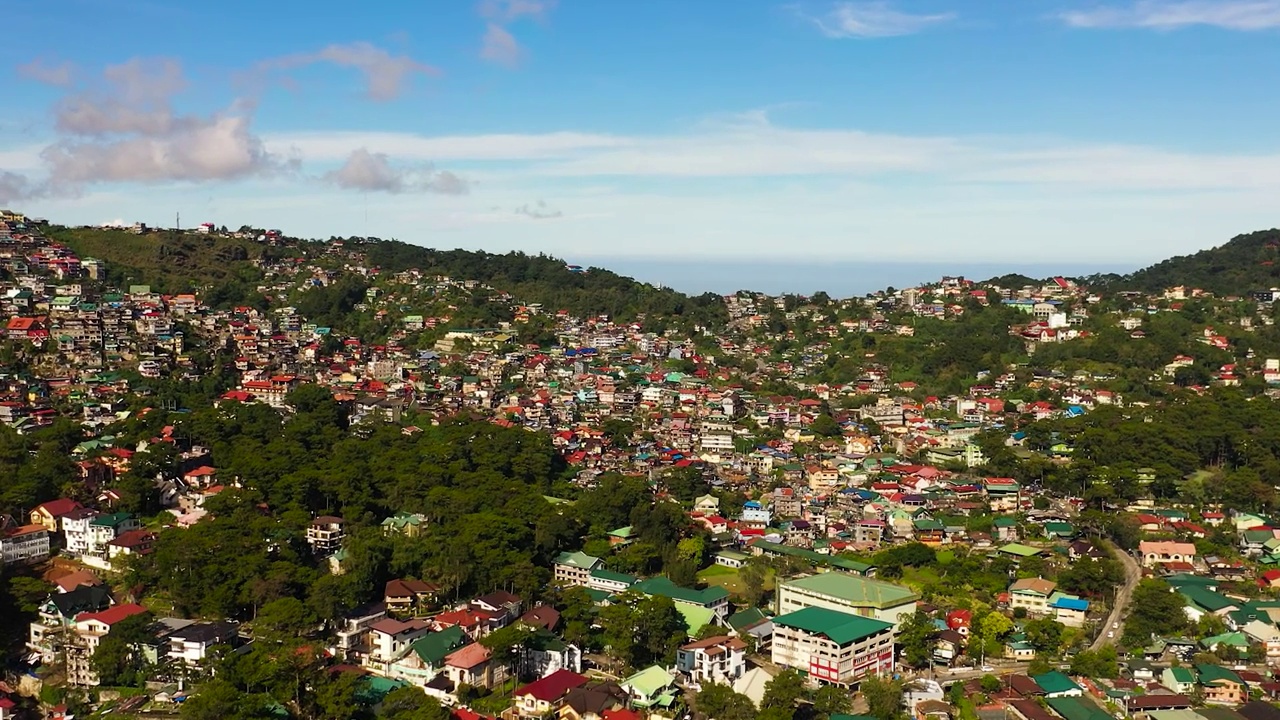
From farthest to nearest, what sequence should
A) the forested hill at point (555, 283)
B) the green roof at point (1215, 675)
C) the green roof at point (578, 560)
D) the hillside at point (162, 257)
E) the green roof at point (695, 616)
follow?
the forested hill at point (555, 283)
the hillside at point (162, 257)
the green roof at point (578, 560)
the green roof at point (695, 616)
the green roof at point (1215, 675)

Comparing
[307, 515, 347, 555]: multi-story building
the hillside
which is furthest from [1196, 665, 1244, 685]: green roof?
the hillside

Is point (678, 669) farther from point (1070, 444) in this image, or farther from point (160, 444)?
point (1070, 444)

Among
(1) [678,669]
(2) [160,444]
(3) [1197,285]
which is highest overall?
(3) [1197,285]

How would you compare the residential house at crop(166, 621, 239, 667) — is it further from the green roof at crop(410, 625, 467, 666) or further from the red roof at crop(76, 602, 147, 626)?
the green roof at crop(410, 625, 467, 666)

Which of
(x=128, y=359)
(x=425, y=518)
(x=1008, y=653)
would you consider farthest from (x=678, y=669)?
(x=128, y=359)

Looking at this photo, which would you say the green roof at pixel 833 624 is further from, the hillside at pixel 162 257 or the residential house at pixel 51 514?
the hillside at pixel 162 257

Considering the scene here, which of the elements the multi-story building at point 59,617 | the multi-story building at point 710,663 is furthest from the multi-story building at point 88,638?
the multi-story building at point 710,663
